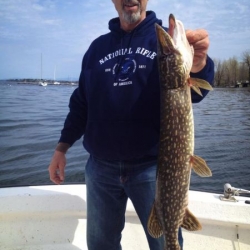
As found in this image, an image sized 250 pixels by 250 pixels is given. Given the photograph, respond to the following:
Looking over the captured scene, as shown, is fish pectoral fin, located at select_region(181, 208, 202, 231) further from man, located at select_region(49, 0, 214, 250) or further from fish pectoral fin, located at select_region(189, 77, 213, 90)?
fish pectoral fin, located at select_region(189, 77, 213, 90)

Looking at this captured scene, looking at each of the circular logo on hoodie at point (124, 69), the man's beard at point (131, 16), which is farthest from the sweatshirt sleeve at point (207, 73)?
the man's beard at point (131, 16)

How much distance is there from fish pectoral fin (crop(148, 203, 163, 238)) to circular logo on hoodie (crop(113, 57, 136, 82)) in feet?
3.54

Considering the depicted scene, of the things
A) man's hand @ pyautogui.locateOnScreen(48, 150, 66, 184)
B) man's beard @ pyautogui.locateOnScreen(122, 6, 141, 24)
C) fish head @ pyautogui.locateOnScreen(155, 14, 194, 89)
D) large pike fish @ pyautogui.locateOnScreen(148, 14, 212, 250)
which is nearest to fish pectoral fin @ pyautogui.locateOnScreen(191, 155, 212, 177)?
large pike fish @ pyautogui.locateOnScreen(148, 14, 212, 250)

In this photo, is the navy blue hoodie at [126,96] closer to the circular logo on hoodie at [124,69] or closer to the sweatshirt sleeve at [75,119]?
the circular logo on hoodie at [124,69]

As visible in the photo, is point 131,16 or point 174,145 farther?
point 131,16

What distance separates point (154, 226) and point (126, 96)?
3.44ft

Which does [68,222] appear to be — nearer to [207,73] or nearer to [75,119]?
[75,119]

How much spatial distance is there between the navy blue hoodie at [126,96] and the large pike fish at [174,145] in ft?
0.54

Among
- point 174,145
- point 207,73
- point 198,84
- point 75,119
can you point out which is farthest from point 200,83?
point 75,119

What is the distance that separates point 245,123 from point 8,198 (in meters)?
20.8

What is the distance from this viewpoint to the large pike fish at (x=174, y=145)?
2.26 metres

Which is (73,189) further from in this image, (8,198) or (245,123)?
(245,123)

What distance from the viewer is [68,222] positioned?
3748mm

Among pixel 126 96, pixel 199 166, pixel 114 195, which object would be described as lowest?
pixel 114 195
